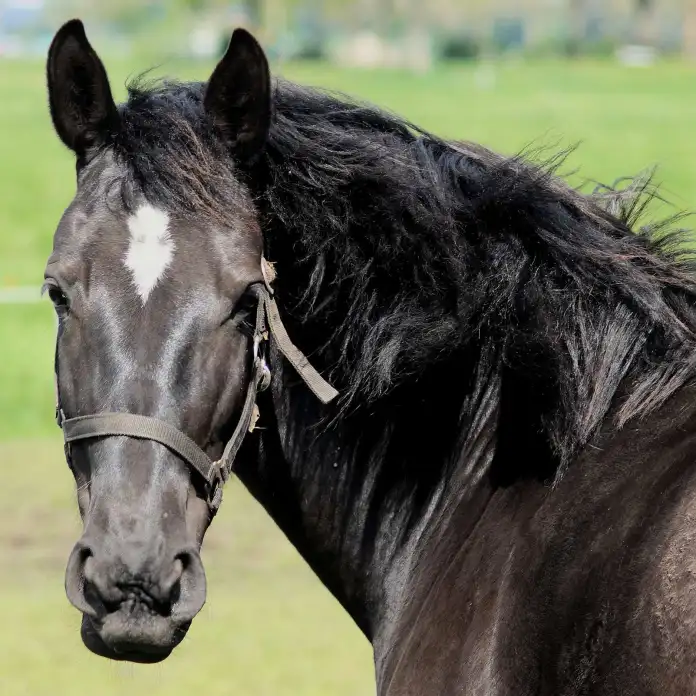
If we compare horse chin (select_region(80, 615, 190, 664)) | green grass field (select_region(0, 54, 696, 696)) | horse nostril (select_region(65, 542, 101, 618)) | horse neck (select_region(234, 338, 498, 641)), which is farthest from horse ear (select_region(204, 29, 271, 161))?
horse chin (select_region(80, 615, 190, 664))

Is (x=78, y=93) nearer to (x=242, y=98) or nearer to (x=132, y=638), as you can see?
(x=242, y=98)

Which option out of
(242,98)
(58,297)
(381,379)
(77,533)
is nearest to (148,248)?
(58,297)

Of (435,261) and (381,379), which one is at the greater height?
(435,261)

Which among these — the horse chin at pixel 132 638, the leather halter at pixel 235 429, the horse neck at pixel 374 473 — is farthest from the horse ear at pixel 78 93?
the horse chin at pixel 132 638

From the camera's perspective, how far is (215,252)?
100 inches

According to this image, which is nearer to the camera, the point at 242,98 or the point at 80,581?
the point at 80,581

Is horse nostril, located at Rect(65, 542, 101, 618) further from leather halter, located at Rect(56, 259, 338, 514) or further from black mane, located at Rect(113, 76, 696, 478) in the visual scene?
black mane, located at Rect(113, 76, 696, 478)

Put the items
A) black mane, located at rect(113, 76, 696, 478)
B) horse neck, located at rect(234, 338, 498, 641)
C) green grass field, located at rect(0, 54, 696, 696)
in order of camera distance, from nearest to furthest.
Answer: black mane, located at rect(113, 76, 696, 478) → horse neck, located at rect(234, 338, 498, 641) → green grass field, located at rect(0, 54, 696, 696)

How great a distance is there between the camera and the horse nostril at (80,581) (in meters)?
2.32

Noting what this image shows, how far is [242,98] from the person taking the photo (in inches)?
107

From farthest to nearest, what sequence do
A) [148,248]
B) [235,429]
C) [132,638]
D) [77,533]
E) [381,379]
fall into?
[77,533] → [381,379] → [235,429] → [148,248] → [132,638]

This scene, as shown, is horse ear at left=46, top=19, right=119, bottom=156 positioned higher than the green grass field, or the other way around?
horse ear at left=46, top=19, right=119, bottom=156

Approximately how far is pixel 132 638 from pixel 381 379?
92cm

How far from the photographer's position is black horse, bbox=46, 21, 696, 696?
230cm
